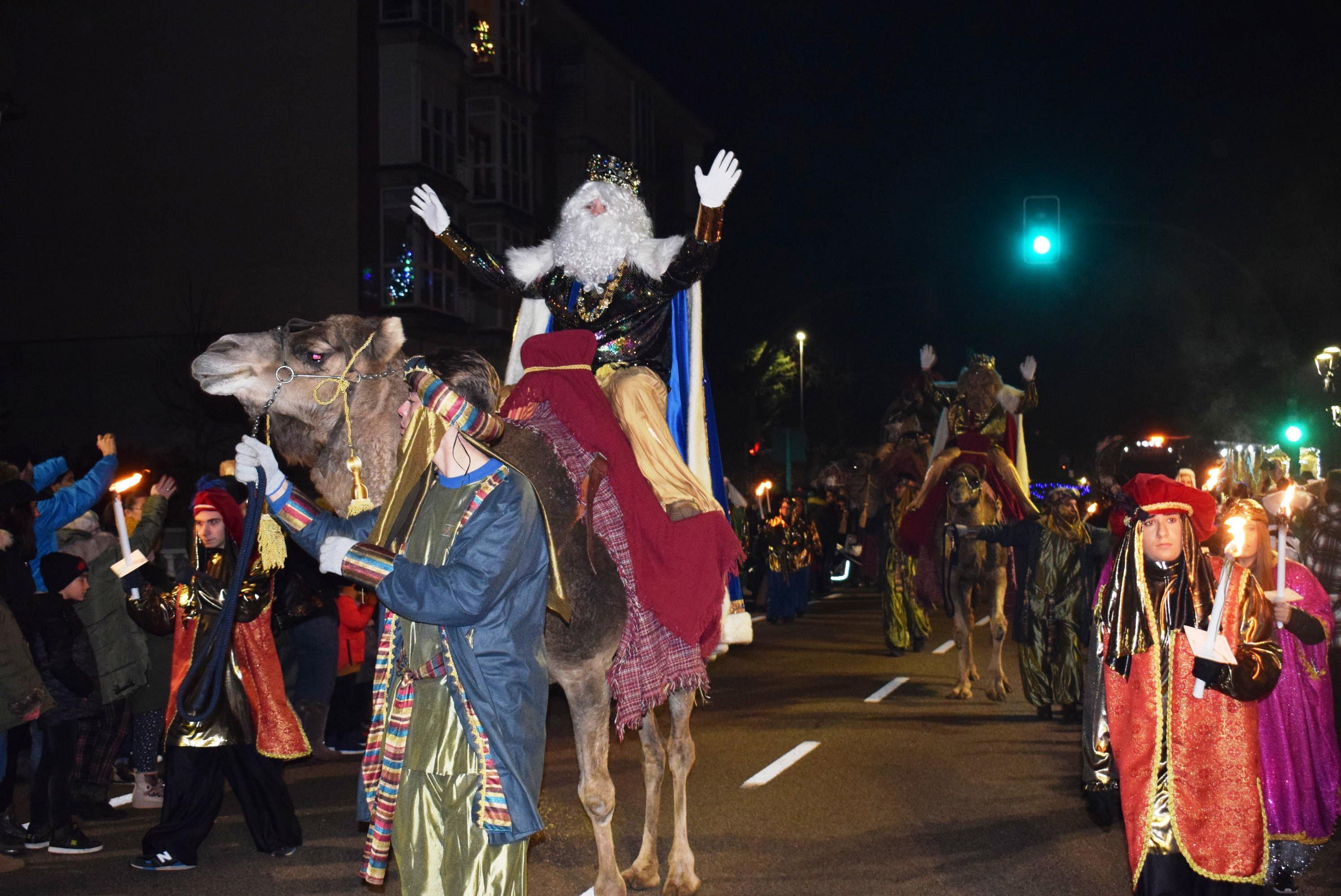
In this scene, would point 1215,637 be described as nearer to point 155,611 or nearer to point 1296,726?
point 1296,726

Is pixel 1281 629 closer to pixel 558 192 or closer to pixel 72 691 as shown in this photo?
pixel 72 691

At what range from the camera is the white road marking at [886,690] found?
1153cm

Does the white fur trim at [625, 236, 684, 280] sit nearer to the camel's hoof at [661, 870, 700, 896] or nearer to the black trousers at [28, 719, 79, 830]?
the camel's hoof at [661, 870, 700, 896]

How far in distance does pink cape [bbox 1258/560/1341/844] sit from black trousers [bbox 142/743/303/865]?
4961 millimetres

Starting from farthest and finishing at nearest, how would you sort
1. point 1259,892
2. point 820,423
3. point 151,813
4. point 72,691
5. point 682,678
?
point 820,423
point 151,813
point 72,691
point 682,678
point 1259,892

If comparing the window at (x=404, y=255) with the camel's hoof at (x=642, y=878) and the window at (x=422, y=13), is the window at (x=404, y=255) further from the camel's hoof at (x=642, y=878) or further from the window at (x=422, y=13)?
the camel's hoof at (x=642, y=878)

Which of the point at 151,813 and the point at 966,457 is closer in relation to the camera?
the point at 151,813

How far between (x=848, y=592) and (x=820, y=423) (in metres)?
20.5

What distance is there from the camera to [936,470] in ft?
41.4

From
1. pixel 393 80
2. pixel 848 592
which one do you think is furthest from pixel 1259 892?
pixel 393 80

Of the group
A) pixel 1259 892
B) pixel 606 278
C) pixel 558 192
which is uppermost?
pixel 558 192

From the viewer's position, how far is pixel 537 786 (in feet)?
13.0

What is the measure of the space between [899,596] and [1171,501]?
9.81 meters

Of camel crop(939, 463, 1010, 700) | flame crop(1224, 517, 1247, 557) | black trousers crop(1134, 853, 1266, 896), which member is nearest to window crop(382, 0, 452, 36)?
camel crop(939, 463, 1010, 700)
